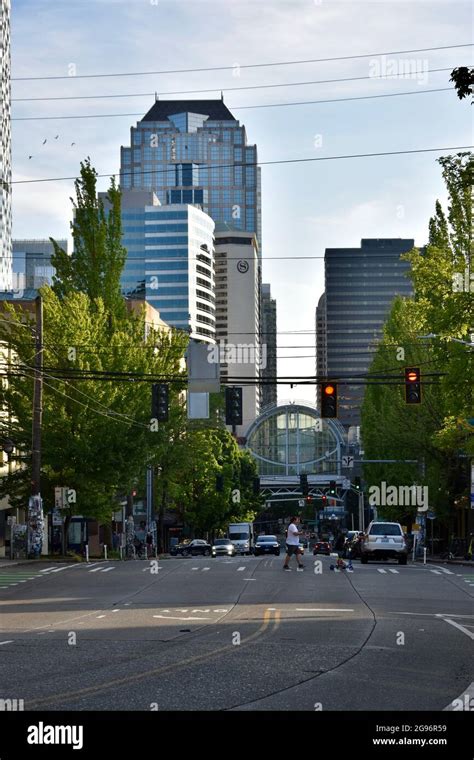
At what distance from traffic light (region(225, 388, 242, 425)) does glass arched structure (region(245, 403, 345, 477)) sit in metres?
140

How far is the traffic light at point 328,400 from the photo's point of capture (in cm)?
3894

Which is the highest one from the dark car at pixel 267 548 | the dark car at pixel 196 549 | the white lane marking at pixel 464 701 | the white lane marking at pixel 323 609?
the white lane marking at pixel 464 701

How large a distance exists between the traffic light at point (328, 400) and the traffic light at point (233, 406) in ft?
12.3

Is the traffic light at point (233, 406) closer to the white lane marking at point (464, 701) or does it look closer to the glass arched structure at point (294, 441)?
the white lane marking at point (464, 701)

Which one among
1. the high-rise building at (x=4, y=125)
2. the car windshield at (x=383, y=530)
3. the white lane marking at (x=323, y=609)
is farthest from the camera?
the high-rise building at (x=4, y=125)

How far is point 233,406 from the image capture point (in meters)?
42.8

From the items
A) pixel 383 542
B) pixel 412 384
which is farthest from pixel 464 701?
pixel 383 542

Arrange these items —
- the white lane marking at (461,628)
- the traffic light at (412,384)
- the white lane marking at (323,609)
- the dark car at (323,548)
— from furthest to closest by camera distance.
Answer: the dark car at (323,548) → the traffic light at (412,384) → the white lane marking at (323,609) → the white lane marking at (461,628)

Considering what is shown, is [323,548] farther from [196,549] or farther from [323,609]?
[323,609]

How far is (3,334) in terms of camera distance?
56.2 metres

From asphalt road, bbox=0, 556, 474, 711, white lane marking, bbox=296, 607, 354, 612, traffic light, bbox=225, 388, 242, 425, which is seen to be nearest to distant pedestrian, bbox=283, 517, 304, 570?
traffic light, bbox=225, 388, 242, 425

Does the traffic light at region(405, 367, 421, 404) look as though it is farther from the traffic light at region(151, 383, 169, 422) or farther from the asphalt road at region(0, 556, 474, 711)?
the traffic light at region(151, 383, 169, 422)

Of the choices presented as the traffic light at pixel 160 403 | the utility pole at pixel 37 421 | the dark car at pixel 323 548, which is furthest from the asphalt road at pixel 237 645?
the dark car at pixel 323 548
